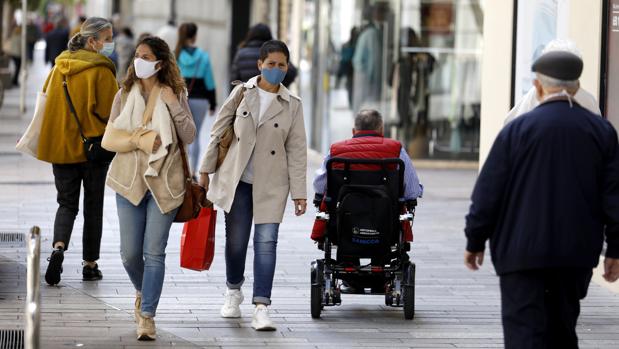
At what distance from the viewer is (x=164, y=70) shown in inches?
303

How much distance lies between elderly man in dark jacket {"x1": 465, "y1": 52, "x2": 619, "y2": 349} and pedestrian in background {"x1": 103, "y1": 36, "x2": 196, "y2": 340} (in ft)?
7.91

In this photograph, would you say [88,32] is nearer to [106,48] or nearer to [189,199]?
[106,48]

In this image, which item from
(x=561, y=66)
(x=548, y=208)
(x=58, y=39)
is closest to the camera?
(x=548, y=208)

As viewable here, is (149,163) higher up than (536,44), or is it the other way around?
(536,44)

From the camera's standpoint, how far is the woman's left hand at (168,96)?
7.65 meters

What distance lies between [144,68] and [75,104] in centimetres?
156

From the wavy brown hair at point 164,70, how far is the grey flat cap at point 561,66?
2692 mm

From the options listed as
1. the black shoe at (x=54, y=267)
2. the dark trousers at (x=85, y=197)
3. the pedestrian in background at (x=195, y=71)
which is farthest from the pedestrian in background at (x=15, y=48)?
the black shoe at (x=54, y=267)

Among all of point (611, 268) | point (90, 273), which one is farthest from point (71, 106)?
point (611, 268)

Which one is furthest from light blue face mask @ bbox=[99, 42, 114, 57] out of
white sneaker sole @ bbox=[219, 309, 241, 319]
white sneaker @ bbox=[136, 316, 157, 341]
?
white sneaker @ bbox=[136, 316, 157, 341]

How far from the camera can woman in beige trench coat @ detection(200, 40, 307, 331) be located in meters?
7.91

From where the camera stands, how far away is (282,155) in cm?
798

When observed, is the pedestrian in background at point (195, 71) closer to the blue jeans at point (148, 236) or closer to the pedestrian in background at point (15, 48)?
the blue jeans at point (148, 236)

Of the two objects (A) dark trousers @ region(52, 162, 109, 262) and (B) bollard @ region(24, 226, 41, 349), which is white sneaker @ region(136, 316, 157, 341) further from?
(B) bollard @ region(24, 226, 41, 349)
